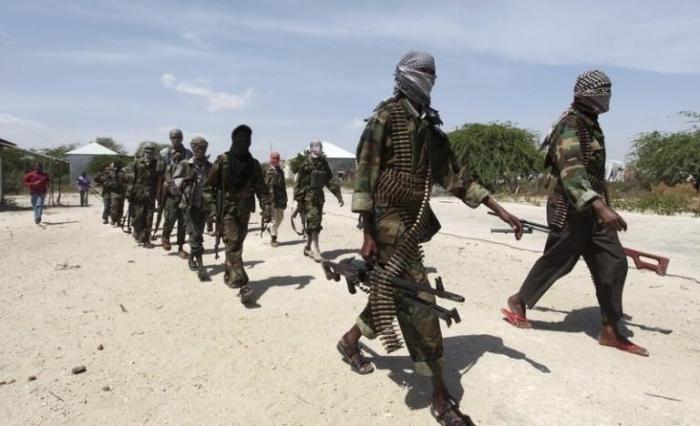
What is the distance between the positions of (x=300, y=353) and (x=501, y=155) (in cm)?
2394

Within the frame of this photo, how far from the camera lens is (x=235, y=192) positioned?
256 inches

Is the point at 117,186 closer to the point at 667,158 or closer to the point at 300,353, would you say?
the point at 300,353

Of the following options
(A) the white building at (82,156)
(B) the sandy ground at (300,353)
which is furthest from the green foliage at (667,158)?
(A) the white building at (82,156)

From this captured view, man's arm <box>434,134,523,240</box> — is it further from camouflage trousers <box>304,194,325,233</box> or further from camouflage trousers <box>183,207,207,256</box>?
camouflage trousers <box>304,194,325,233</box>

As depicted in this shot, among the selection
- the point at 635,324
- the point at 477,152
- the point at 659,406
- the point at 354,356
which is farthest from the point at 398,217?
the point at 477,152

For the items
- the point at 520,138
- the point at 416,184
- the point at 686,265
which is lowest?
the point at 686,265

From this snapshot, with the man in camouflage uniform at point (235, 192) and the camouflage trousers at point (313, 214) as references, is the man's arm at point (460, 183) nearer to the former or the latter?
the man in camouflage uniform at point (235, 192)

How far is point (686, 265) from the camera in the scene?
25.7ft

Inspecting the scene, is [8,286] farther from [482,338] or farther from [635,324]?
[635,324]

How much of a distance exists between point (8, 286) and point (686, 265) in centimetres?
942

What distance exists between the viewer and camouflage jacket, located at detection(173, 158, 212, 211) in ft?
26.3

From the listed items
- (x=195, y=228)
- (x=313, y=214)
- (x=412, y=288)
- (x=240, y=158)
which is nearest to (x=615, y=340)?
(x=412, y=288)

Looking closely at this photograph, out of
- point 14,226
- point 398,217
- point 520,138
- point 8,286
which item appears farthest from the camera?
point 520,138

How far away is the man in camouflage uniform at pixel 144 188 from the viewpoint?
34.5 feet
